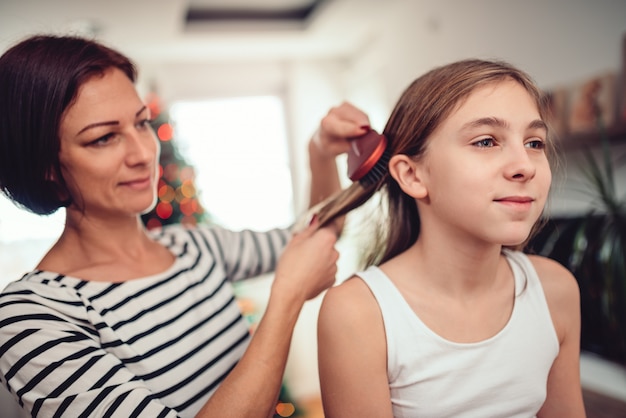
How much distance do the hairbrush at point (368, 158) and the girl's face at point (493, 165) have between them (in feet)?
0.34

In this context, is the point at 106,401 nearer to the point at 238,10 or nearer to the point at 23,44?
the point at 23,44

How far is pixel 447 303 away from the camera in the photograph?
92 centimetres

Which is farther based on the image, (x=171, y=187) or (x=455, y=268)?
(x=171, y=187)

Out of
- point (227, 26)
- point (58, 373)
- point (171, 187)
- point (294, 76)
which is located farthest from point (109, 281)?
point (294, 76)

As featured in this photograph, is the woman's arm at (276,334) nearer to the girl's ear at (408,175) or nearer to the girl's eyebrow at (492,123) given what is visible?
the girl's ear at (408,175)

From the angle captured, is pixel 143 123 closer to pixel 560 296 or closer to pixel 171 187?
pixel 560 296

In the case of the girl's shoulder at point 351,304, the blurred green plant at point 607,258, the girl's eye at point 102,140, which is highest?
the girl's eye at point 102,140

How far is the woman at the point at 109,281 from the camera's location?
74cm

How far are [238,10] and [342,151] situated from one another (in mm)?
4142

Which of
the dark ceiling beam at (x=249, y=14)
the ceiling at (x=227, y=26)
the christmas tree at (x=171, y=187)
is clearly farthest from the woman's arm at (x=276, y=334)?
the dark ceiling beam at (x=249, y=14)

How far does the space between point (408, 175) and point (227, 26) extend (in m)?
A: 4.23

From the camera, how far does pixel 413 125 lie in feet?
3.01

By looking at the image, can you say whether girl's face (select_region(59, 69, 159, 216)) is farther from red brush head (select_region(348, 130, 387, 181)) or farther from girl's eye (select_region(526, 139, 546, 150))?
girl's eye (select_region(526, 139, 546, 150))

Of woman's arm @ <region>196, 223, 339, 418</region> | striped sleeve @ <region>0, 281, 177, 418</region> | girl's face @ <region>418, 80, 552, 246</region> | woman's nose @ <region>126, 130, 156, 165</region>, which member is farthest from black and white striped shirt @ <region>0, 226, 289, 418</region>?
girl's face @ <region>418, 80, 552, 246</region>
